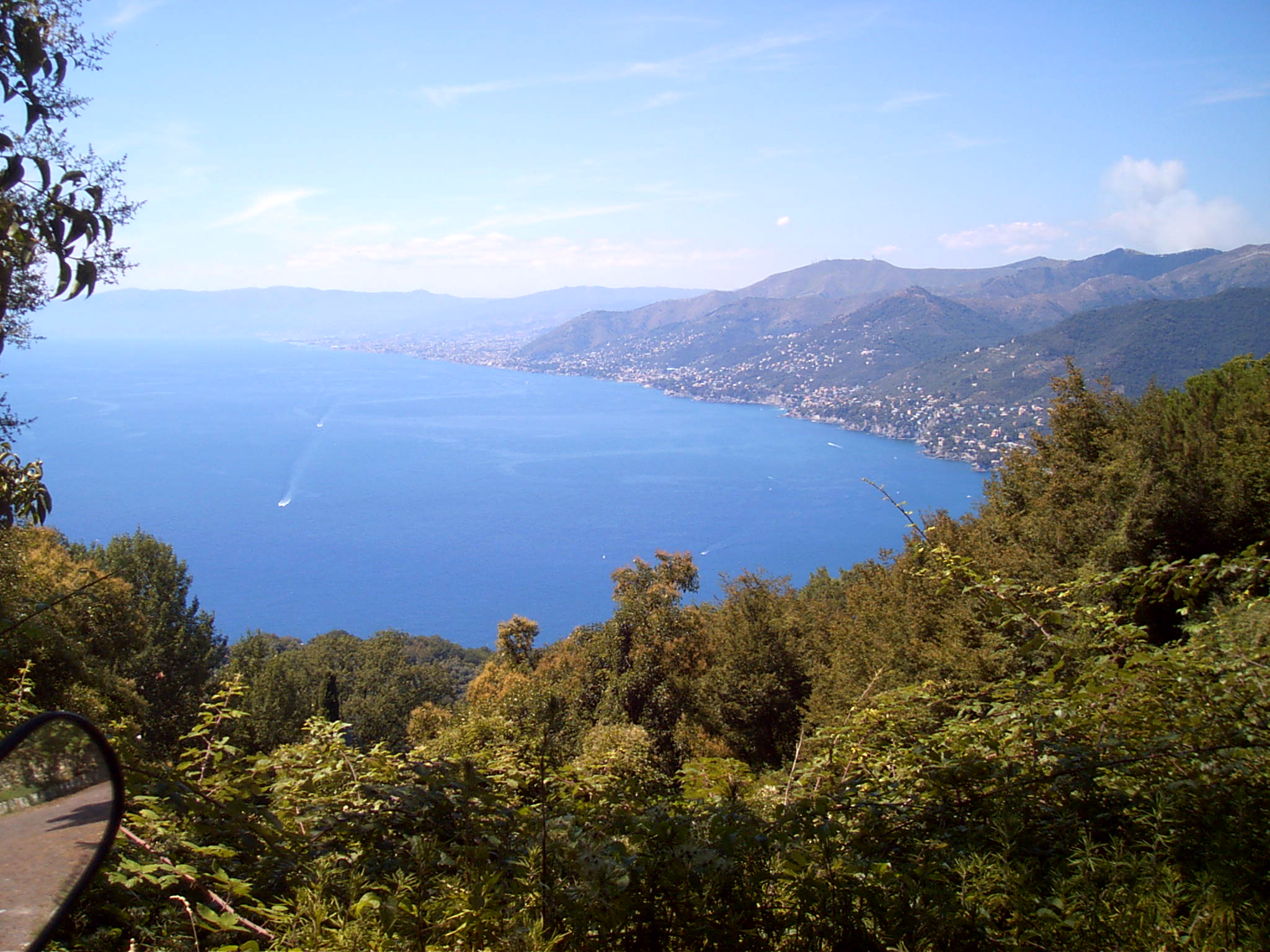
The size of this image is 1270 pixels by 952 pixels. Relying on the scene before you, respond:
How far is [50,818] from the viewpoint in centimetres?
109

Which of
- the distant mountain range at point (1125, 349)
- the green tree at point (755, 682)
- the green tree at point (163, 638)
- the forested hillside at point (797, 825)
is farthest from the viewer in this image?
the distant mountain range at point (1125, 349)

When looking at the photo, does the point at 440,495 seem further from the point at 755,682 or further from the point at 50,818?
the point at 50,818

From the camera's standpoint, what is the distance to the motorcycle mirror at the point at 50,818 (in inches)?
38.6

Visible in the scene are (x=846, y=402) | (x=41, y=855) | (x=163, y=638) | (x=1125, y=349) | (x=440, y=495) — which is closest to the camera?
(x=41, y=855)

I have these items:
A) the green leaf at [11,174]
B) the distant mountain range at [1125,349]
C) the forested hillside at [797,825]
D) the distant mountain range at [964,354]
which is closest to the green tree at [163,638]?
the distant mountain range at [964,354]

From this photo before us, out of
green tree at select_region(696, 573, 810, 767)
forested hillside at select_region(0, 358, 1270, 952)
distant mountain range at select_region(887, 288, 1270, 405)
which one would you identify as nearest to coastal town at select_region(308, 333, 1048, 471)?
distant mountain range at select_region(887, 288, 1270, 405)

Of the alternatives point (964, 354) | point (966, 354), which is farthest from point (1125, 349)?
point (964, 354)

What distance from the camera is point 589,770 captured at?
3.50 metres

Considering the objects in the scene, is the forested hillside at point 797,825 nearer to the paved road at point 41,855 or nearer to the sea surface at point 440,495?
the paved road at point 41,855

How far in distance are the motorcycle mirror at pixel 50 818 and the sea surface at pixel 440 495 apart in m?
20.0

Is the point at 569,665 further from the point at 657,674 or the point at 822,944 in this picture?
the point at 822,944

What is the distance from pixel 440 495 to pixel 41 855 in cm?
7001

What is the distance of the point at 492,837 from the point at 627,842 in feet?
1.30

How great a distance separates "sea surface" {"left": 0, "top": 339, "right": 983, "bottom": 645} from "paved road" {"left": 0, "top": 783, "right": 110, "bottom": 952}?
2006cm
